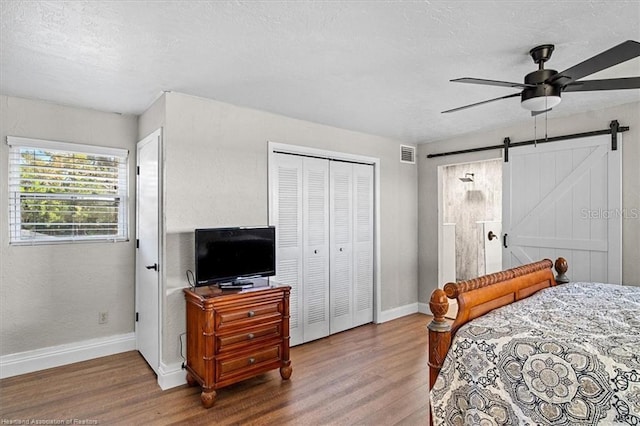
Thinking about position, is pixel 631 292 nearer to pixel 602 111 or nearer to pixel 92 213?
pixel 602 111

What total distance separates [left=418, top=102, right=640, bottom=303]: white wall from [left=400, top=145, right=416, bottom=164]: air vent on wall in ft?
0.35

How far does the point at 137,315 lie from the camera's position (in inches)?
144

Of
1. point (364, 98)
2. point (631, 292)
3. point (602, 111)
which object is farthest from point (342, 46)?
point (602, 111)

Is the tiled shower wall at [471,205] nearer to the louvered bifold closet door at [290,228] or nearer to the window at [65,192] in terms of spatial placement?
the louvered bifold closet door at [290,228]

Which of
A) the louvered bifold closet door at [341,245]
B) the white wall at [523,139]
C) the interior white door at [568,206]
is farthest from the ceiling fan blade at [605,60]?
the louvered bifold closet door at [341,245]

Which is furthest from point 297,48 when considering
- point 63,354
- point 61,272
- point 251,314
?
point 63,354

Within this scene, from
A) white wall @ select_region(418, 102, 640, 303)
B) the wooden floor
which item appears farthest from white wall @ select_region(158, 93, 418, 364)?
white wall @ select_region(418, 102, 640, 303)

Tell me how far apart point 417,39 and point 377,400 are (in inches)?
97.9

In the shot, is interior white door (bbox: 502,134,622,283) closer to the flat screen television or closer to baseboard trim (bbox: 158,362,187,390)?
the flat screen television

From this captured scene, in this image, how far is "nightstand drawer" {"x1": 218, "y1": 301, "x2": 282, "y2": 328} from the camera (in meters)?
2.74

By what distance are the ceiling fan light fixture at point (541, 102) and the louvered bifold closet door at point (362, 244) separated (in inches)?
93.4

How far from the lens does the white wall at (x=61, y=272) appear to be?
10.1 feet

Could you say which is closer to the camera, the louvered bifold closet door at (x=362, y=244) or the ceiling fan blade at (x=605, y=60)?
the ceiling fan blade at (x=605, y=60)

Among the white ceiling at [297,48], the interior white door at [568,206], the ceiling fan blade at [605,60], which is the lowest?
the interior white door at [568,206]
